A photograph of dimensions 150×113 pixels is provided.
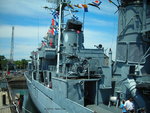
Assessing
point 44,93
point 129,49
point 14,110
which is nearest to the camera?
point 129,49

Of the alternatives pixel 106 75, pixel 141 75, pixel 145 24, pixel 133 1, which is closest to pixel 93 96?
pixel 106 75

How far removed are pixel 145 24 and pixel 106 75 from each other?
303cm

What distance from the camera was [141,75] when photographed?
7.49 metres

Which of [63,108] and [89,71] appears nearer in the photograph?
[63,108]

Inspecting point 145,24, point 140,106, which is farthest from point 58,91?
point 145,24

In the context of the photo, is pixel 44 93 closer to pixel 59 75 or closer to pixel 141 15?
pixel 59 75

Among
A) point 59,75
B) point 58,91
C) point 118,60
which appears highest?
point 118,60

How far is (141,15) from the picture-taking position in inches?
332

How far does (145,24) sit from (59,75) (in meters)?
5.23

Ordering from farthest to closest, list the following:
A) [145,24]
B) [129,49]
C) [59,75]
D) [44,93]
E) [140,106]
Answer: [44,93] → [59,75] → [129,49] → [145,24] → [140,106]

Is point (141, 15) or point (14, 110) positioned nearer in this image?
point (141, 15)

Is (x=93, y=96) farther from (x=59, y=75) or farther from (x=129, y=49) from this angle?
(x=129, y=49)

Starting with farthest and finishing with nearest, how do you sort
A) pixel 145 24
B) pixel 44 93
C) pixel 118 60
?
pixel 44 93
pixel 118 60
pixel 145 24

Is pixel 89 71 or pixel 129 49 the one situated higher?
pixel 129 49
